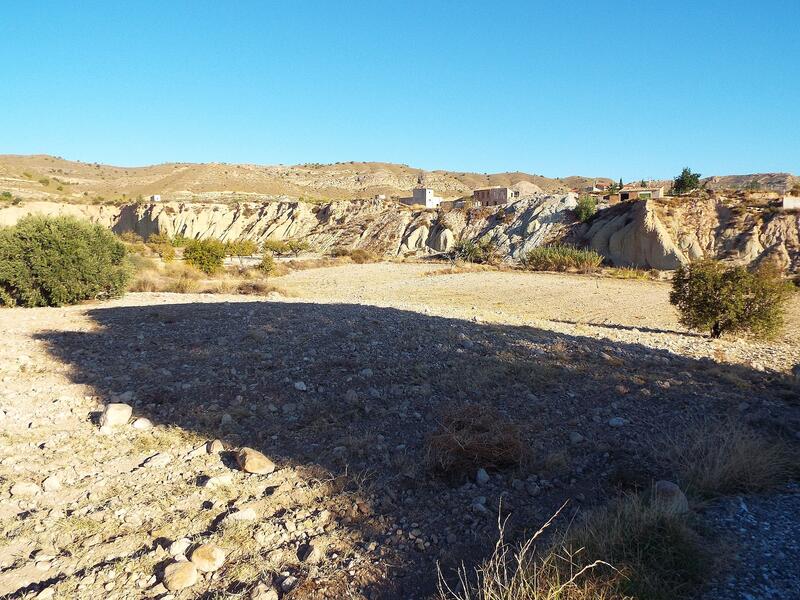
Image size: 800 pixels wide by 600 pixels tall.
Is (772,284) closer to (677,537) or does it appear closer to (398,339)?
(398,339)

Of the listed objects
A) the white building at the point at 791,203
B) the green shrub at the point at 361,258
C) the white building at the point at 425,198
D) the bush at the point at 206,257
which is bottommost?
the green shrub at the point at 361,258

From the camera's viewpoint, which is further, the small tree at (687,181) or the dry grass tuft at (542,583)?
the small tree at (687,181)

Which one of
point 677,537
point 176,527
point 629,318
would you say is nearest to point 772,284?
point 629,318

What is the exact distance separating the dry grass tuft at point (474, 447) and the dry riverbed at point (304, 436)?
17 cm

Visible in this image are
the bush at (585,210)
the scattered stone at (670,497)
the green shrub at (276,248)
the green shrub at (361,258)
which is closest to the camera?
the scattered stone at (670,497)

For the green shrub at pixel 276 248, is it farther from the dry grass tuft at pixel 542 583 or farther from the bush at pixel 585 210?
the dry grass tuft at pixel 542 583

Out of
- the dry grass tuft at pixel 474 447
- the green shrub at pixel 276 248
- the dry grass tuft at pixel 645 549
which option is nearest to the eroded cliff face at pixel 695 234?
the green shrub at pixel 276 248

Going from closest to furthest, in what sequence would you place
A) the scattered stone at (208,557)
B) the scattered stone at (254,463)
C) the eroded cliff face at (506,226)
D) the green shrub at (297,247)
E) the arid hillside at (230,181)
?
the scattered stone at (208,557), the scattered stone at (254,463), the eroded cliff face at (506,226), the green shrub at (297,247), the arid hillside at (230,181)

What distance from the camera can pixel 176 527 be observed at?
343 centimetres

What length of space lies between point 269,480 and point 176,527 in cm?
79

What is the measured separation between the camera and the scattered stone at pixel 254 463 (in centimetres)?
419

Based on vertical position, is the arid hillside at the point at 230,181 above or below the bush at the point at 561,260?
above

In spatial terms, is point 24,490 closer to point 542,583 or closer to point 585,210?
→ point 542,583

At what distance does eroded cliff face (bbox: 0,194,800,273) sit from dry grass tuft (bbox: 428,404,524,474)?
22.1 m
